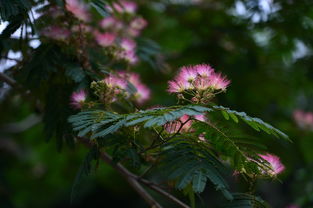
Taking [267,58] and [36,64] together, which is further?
[267,58]

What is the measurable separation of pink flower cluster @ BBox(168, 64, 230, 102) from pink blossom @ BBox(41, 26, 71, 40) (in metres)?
0.81

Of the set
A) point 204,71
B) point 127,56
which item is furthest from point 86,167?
point 127,56

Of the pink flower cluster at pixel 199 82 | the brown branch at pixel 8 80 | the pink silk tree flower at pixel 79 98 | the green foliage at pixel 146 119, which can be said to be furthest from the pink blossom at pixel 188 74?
the brown branch at pixel 8 80

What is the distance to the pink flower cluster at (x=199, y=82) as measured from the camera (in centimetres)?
199

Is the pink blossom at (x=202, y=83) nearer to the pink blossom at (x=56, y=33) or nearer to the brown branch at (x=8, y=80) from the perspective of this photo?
the pink blossom at (x=56, y=33)

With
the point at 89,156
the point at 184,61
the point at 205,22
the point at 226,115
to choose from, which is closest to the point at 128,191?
the point at 184,61

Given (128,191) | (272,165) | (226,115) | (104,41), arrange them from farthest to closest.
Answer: (128,191) → (104,41) → (272,165) → (226,115)

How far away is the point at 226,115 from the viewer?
1855 mm

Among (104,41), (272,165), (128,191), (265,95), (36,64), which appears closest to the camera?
(272,165)

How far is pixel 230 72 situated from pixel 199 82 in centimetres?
255

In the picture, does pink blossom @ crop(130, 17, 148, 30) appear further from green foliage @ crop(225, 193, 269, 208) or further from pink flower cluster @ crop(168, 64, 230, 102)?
green foliage @ crop(225, 193, 269, 208)

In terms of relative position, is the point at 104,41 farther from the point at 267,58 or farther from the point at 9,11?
the point at 267,58

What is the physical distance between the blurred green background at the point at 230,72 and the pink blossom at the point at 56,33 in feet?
4.03

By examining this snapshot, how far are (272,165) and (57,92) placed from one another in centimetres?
124
